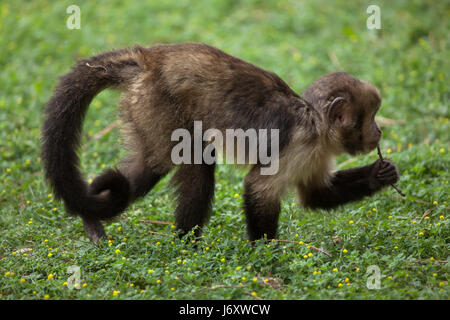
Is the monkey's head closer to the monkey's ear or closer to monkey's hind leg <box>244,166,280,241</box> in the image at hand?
the monkey's ear

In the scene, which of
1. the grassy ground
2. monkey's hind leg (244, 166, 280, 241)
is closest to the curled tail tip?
the grassy ground

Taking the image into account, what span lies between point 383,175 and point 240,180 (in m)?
1.95

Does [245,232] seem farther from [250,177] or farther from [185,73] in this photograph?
[185,73]

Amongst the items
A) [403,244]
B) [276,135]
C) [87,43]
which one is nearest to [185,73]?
[276,135]

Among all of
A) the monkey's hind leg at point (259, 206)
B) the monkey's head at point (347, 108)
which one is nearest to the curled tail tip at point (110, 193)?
the monkey's hind leg at point (259, 206)

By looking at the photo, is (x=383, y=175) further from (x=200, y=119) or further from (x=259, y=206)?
(x=200, y=119)

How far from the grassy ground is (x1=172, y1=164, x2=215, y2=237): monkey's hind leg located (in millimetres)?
213

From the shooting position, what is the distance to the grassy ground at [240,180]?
14.5 feet

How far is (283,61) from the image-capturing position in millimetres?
9008

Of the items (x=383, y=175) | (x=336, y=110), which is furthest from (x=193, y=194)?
(x=383, y=175)

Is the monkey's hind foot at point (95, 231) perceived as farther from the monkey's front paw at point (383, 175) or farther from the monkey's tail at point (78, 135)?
the monkey's front paw at point (383, 175)

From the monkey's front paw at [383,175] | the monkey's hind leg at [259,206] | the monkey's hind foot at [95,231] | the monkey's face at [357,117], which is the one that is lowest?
the monkey's hind foot at [95,231]

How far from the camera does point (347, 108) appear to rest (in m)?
4.83
